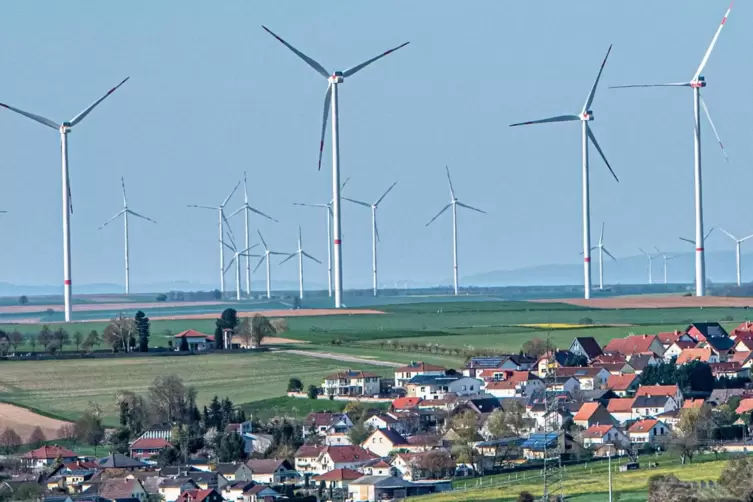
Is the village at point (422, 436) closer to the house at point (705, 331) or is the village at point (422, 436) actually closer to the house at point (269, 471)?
the house at point (269, 471)

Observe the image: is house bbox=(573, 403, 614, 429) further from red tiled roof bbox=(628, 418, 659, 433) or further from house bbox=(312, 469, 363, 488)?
house bbox=(312, 469, 363, 488)

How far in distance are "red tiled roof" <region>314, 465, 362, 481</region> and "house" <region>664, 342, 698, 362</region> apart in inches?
1454

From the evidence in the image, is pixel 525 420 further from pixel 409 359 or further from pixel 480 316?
pixel 480 316

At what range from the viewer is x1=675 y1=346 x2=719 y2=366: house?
308ft

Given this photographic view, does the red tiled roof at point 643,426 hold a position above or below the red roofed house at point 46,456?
above

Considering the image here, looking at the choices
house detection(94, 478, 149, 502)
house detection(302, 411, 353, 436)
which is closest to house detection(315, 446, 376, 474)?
house detection(302, 411, 353, 436)

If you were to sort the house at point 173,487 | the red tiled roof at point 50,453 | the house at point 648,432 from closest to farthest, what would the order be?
the house at point 173,487, the red tiled roof at point 50,453, the house at point 648,432

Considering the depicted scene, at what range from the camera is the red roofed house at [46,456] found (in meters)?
67.9

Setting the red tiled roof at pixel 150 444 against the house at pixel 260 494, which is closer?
the house at pixel 260 494

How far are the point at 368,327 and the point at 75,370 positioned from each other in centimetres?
3338

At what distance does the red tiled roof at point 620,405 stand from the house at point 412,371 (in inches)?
464

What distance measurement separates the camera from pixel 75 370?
318 feet

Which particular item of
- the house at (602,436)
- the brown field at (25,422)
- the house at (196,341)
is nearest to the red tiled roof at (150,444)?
the brown field at (25,422)

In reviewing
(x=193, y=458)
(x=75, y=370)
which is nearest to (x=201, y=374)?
(x=75, y=370)
